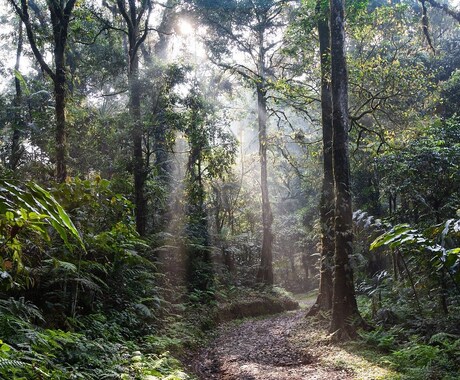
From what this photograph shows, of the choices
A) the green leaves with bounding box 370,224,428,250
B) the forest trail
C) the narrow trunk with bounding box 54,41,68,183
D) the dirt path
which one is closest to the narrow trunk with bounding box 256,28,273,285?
the forest trail

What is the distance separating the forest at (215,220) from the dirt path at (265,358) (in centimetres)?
6

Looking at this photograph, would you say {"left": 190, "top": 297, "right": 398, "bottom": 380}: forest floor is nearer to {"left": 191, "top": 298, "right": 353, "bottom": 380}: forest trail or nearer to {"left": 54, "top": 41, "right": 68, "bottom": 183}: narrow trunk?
{"left": 191, "top": 298, "right": 353, "bottom": 380}: forest trail

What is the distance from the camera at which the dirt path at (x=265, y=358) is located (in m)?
6.11

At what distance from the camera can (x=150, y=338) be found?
23.2 feet

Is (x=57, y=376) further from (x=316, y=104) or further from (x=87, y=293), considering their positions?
(x=316, y=104)

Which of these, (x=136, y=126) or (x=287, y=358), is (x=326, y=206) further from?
(x=136, y=126)

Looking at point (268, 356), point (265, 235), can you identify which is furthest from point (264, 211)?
point (268, 356)

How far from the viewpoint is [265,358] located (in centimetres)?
747

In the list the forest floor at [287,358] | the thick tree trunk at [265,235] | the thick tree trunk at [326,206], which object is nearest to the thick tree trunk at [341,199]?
the forest floor at [287,358]

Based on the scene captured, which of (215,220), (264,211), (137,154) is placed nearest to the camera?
(137,154)

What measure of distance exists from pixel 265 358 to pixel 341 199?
3693 mm

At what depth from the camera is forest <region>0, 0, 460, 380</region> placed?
4.83m

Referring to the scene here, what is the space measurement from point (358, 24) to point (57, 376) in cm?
1232

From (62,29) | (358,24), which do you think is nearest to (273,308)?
(358,24)
